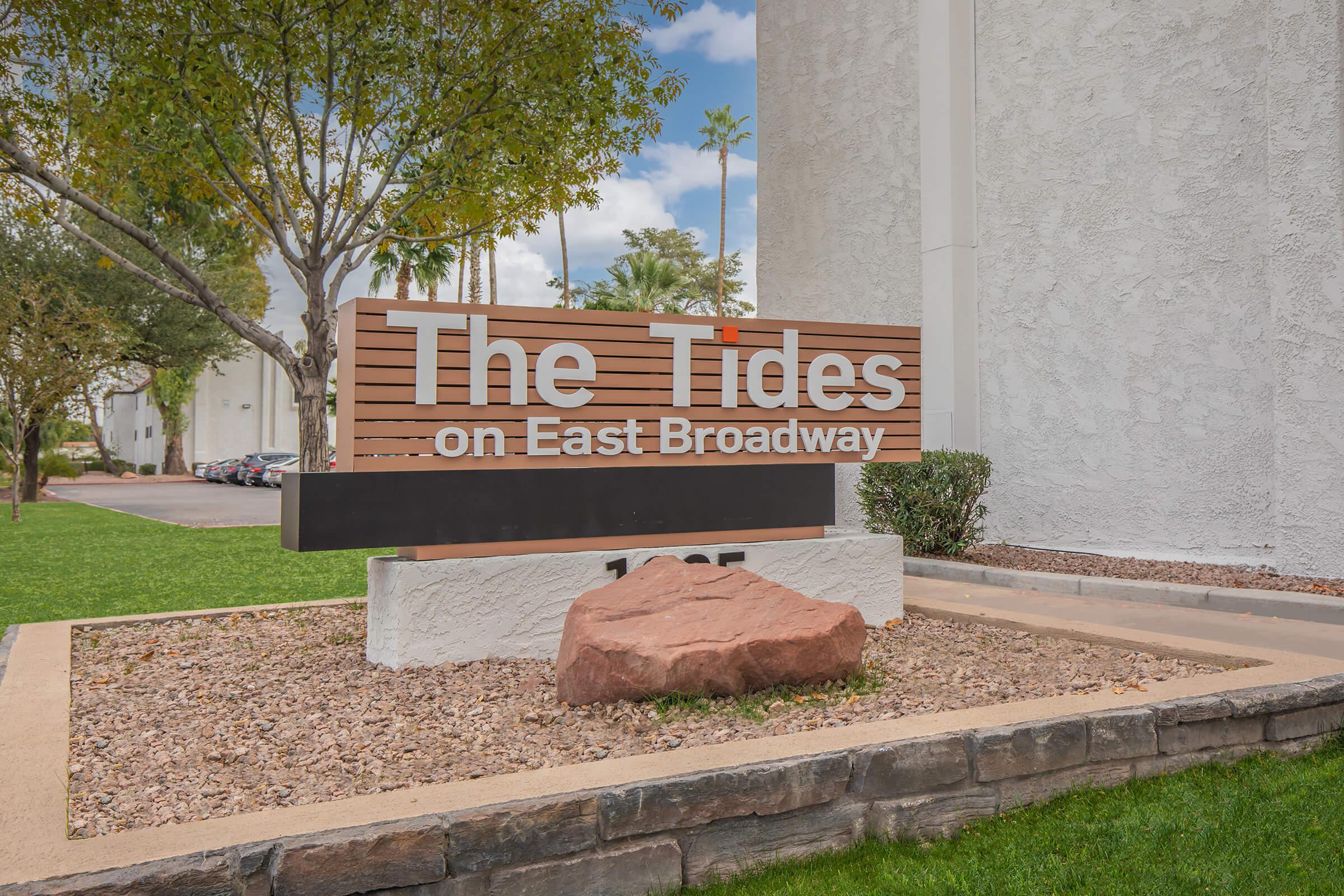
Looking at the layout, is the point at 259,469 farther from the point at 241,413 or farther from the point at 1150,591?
the point at 1150,591

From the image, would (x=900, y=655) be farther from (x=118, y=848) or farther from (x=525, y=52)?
(x=525, y=52)

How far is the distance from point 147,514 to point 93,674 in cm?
1698

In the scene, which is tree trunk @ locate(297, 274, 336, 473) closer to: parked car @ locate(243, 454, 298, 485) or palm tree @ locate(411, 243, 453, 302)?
palm tree @ locate(411, 243, 453, 302)

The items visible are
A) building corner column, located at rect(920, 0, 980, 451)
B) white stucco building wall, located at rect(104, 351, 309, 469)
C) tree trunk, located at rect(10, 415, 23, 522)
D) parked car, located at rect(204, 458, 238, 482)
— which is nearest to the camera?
building corner column, located at rect(920, 0, 980, 451)

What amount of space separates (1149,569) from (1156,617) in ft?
7.25

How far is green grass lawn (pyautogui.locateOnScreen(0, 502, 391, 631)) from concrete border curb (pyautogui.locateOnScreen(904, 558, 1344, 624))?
543 cm

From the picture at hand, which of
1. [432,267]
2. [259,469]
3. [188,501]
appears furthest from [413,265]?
[259,469]

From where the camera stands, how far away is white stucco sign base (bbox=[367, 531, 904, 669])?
5.22m

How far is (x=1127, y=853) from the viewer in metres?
3.12

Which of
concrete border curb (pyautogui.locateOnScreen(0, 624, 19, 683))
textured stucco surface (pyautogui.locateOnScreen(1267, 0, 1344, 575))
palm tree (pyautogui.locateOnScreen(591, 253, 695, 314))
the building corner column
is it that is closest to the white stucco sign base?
concrete border curb (pyautogui.locateOnScreen(0, 624, 19, 683))

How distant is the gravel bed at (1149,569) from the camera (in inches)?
303

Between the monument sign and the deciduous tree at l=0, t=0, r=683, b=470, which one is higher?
the deciduous tree at l=0, t=0, r=683, b=470

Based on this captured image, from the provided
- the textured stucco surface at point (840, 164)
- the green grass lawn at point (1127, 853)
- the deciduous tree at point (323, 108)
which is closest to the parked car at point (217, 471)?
the deciduous tree at point (323, 108)

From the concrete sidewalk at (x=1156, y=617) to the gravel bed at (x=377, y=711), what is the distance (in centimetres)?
115
